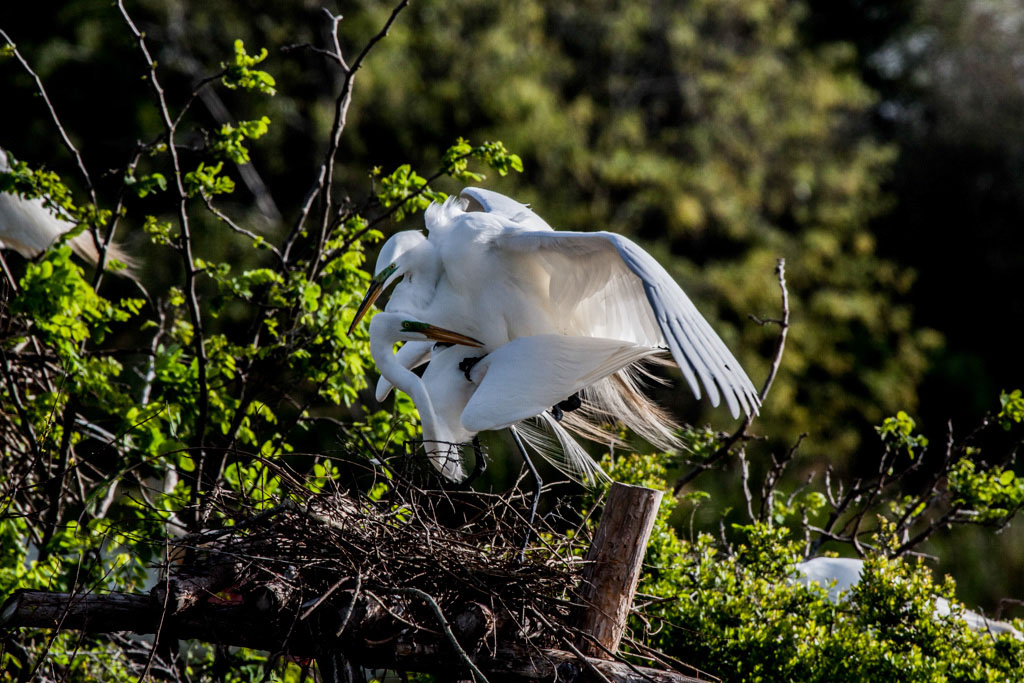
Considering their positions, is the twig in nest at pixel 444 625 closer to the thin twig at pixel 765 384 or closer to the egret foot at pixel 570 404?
the egret foot at pixel 570 404

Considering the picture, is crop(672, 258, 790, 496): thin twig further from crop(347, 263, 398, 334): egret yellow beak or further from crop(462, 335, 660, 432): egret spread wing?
crop(347, 263, 398, 334): egret yellow beak

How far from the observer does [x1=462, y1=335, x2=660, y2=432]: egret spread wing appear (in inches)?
92.5

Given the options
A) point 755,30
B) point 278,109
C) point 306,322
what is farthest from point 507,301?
point 755,30

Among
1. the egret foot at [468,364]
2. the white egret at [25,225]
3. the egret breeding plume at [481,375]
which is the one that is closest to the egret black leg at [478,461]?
the egret breeding plume at [481,375]

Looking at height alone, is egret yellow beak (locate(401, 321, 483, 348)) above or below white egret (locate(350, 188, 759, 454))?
below

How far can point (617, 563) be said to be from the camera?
222 centimetres

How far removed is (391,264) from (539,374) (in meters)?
Result: 0.56

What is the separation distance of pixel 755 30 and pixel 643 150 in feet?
6.93

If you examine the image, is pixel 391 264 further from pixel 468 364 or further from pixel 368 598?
pixel 368 598

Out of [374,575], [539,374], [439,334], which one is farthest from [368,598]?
[439,334]

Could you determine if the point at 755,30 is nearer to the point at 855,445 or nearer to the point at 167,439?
the point at 855,445

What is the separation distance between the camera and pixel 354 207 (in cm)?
304

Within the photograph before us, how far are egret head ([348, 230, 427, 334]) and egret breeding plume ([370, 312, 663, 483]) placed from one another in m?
0.16

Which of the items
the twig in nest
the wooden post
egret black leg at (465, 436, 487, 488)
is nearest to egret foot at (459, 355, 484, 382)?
egret black leg at (465, 436, 487, 488)
